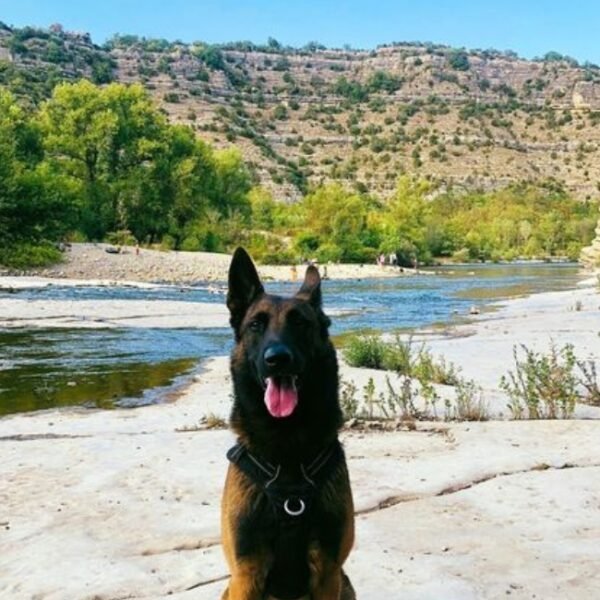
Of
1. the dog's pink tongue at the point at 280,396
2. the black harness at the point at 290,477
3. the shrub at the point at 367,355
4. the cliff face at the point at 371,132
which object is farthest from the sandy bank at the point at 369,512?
the cliff face at the point at 371,132

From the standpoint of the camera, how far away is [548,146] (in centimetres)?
16888

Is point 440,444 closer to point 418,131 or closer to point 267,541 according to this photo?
point 267,541

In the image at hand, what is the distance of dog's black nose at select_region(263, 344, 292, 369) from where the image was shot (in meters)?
3.56

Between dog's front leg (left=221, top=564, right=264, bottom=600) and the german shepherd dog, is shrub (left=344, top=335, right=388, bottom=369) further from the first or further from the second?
dog's front leg (left=221, top=564, right=264, bottom=600)

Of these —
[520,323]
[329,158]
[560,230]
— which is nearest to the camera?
[520,323]

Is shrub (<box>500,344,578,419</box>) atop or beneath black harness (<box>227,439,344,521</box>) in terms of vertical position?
beneath

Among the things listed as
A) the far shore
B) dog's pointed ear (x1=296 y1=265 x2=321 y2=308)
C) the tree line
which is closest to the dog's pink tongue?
dog's pointed ear (x1=296 y1=265 x2=321 y2=308)

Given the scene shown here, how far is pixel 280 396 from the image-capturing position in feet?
12.2

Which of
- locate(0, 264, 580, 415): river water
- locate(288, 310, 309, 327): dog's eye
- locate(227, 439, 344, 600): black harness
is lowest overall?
locate(0, 264, 580, 415): river water

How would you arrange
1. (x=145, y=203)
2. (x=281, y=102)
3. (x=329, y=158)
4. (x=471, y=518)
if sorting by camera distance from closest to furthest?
(x=471, y=518)
(x=145, y=203)
(x=329, y=158)
(x=281, y=102)

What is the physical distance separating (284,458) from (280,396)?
0.33m

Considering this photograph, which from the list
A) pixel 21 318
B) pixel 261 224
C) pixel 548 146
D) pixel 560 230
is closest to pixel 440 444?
pixel 21 318

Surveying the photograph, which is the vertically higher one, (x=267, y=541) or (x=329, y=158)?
(x=329, y=158)

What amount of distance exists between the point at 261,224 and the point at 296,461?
95.2 m
